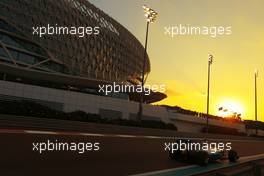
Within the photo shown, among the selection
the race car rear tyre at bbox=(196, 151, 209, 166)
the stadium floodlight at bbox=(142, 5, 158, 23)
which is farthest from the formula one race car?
the stadium floodlight at bbox=(142, 5, 158, 23)

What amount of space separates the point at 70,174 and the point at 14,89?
36.2 metres

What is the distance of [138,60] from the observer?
91.2 m

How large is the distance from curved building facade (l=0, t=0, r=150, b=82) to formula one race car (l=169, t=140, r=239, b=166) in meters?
39.0

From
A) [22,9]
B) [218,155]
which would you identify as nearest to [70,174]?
[218,155]

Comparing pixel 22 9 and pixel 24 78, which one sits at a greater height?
pixel 22 9

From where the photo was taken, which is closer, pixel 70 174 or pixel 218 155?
pixel 70 174

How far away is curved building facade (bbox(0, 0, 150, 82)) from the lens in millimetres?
56375


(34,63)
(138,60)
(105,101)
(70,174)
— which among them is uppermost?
(138,60)

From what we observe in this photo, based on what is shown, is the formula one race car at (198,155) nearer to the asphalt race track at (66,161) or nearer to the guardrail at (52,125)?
the asphalt race track at (66,161)

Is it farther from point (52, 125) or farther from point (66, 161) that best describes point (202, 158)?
point (52, 125)

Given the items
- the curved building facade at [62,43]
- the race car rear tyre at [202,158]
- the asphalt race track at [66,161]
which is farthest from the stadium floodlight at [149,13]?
the race car rear tyre at [202,158]

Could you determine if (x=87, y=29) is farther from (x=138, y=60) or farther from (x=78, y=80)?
(x=138, y=60)

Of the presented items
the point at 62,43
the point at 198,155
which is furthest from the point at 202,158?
the point at 62,43

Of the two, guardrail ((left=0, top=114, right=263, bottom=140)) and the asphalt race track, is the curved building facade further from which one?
the asphalt race track
